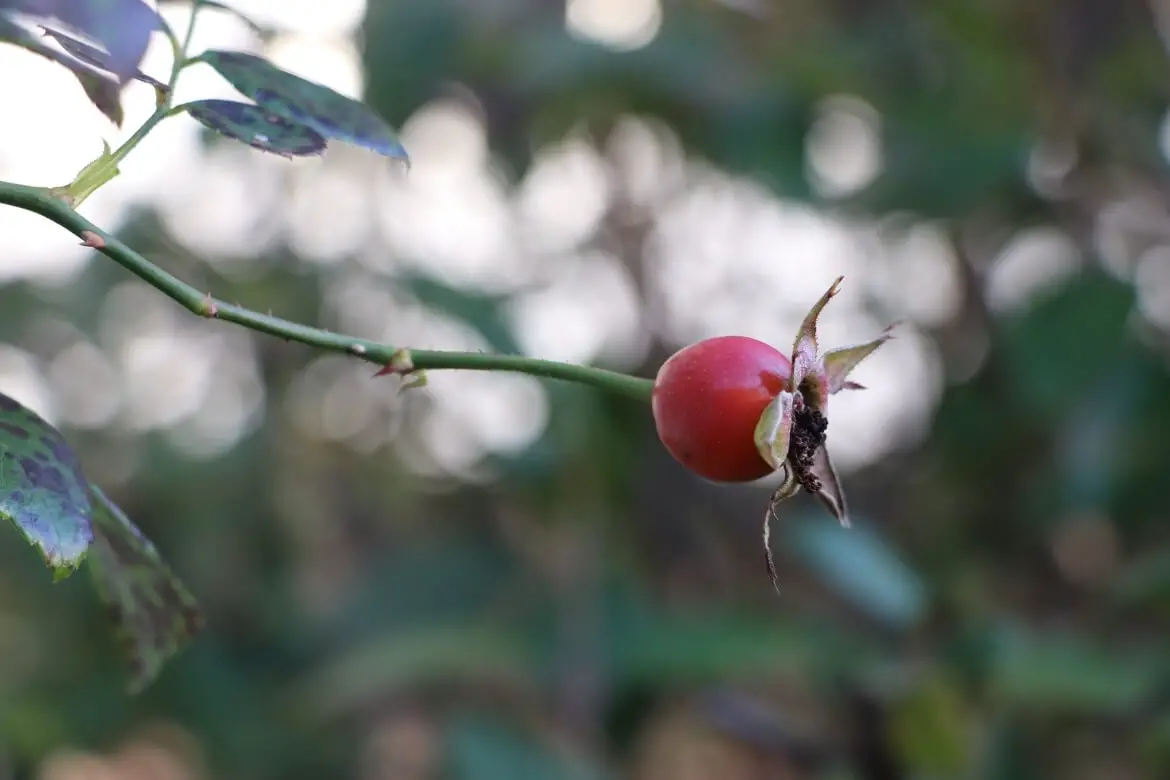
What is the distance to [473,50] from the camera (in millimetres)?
2045

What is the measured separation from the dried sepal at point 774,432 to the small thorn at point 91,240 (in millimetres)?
297

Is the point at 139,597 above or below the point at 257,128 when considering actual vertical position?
below

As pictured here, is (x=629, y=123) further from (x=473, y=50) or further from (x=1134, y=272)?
(x=1134, y=272)

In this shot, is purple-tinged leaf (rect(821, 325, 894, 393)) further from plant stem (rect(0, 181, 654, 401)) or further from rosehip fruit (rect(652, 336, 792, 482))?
plant stem (rect(0, 181, 654, 401))

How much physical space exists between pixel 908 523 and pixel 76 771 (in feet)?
6.80

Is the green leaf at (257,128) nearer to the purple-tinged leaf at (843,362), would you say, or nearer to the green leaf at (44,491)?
the green leaf at (44,491)

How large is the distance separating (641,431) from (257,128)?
1.64 metres

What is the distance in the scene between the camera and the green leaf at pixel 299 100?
0.58 meters

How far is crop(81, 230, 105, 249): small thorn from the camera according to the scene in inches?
18.1

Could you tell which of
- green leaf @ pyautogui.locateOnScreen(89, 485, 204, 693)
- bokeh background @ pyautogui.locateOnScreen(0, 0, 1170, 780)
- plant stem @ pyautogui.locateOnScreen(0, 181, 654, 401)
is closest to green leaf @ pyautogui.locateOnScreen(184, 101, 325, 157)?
plant stem @ pyautogui.locateOnScreen(0, 181, 654, 401)

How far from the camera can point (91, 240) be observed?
461 millimetres

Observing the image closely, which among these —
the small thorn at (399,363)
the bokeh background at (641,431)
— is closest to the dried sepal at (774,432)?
the small thorn at (399,363)

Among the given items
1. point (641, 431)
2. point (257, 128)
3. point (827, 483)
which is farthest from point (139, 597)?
point (641, 431)

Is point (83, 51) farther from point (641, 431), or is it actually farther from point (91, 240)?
point (641, 431)
